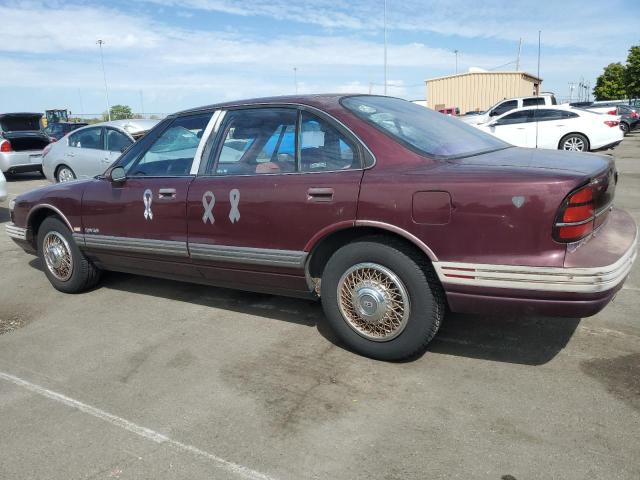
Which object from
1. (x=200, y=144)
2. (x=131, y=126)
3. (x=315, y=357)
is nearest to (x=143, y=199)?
(x=200, y=144)

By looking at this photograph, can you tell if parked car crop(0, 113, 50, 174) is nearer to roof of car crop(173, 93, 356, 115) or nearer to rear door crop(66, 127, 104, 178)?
rear door crop(66, 127, 104, 178)

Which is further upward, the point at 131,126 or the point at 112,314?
the point at 131,126

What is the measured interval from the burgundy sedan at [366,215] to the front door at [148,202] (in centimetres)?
1

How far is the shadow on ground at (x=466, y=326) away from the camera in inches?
131

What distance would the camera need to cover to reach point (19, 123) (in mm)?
14969

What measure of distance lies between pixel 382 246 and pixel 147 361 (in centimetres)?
170

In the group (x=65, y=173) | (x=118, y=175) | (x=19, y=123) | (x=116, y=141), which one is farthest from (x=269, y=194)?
(x=19, y=123)

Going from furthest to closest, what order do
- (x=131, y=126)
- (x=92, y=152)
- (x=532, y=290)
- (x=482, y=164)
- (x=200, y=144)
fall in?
(x=92, y=152)
(x=131, y=126)
(x=200, y=144)
(x=482, y=164)
(x=532, y=290)

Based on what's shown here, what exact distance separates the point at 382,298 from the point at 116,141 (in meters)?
7.47

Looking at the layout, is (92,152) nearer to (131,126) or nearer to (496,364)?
(131,126)

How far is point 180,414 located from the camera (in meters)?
2.82

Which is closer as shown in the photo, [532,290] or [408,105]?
[532,290]

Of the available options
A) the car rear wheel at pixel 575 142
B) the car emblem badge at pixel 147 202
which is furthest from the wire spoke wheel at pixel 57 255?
the car rear wheel at pixel 575 142

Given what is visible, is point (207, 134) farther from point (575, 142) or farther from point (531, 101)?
point (531, 101)
